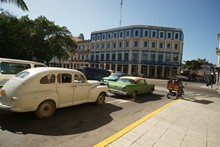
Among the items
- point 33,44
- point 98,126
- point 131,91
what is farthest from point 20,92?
point 33,44

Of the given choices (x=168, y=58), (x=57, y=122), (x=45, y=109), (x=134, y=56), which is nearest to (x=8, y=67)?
(x=45, y=109)

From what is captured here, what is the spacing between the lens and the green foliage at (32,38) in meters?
21.2

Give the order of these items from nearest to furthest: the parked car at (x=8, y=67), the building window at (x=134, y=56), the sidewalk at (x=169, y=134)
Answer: the sidewalk at (x=169, y=134) → the parked car at (x=8, y=67) → the building window at (x=134, y=56)

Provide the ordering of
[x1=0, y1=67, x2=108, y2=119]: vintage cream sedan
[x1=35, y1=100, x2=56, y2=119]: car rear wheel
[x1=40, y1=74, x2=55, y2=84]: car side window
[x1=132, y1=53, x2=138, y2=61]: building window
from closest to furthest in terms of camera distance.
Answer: [x1=0, y1=67, x2=108, y2=119]: vintage cream sedan
[x1=35, y1=100, x2=56, y2=119]: car rear wheel
[x1=40, y1=74, x2=55, y2=84]: car side window
[x1=132, y1=53, x2=138, y2=61]: building window

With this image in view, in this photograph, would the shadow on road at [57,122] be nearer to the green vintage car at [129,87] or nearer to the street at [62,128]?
the street at [62,128]

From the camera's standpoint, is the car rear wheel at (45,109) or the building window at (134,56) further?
the building window at (134,56)

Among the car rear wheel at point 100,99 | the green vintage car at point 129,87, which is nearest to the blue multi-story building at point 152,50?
the green vintage car at point 129,87

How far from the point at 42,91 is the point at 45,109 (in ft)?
2.25

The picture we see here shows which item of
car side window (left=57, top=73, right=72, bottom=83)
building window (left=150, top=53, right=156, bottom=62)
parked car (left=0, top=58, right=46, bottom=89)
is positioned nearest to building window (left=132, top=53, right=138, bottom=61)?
building window (left=150, top=53, right=156, bottom=62)

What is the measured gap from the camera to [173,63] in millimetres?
47625

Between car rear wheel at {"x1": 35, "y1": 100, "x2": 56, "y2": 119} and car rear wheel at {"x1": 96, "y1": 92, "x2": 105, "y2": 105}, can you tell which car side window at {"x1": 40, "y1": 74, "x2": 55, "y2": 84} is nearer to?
car rear wheel at {"x1": 35, "y1": 100, "x2": 56, "y2": 119}

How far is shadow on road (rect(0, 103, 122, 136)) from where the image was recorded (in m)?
4.43

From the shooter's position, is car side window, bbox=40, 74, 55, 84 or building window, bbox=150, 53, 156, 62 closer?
car side window, bbox=40, 74, 55, 84

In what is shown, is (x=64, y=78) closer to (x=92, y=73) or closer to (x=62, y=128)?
(x=62, y=128)
